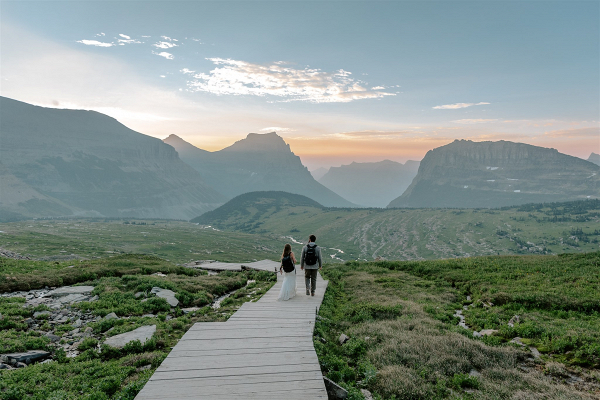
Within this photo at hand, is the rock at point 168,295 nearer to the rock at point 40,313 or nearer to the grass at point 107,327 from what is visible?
the grass at point 107,327

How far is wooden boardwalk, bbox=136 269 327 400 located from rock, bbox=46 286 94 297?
12.0 m

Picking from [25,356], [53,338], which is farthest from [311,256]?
[25,356]

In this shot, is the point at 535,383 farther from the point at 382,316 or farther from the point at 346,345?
the point at 382,316

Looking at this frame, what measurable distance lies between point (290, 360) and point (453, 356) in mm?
5923

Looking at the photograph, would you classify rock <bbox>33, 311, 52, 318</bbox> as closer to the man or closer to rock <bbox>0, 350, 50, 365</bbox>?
rock <bbox>0, 350, 50, 365</bbox>

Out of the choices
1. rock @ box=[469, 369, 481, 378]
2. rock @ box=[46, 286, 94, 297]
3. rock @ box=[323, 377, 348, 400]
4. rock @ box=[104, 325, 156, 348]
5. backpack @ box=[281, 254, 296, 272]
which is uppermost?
backpack @ box=[281, 254, 296, 272]


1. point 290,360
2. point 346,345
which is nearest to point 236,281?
point 346,345

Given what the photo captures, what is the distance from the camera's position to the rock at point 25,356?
36.2 feet

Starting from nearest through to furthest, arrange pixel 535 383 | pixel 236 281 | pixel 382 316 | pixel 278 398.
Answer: pixel 278 398, pixel 535 383, pixel 382 316, pixel 236 281

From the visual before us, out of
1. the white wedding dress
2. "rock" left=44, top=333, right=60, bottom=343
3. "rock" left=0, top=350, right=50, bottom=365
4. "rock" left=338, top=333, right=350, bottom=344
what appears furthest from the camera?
the white wedding dress

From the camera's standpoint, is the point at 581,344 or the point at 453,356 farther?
the point at 581,344

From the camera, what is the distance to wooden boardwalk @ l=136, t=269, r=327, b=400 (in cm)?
796

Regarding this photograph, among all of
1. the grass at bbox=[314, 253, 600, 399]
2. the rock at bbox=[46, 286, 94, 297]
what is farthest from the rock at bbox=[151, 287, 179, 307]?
the grass at bbox=[314, 253, 600, 399]

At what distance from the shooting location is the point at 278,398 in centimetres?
771
